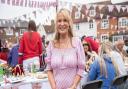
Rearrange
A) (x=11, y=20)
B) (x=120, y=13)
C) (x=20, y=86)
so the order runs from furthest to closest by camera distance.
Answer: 1. (x=120, y=13)
2. (x=11, y=20)
3. (x=20, y=86)

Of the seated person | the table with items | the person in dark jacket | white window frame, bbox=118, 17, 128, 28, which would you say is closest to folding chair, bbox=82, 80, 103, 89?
the table with items

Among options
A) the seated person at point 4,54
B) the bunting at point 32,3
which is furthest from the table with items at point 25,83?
the bunting at point 32,3

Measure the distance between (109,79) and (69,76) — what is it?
126 centimetres

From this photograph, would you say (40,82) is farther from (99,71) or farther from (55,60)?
(55,60)

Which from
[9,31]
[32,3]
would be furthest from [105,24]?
[9,31]

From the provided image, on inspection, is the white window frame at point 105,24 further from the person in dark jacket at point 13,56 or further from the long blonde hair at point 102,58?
the long blonde hair at point 102,58

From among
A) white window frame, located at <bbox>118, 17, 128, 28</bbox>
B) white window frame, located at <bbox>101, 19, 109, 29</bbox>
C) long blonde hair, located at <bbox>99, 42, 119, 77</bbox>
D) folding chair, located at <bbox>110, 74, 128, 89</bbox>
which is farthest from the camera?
white window frame, located at <bbox>118, 17, 128, 28</bbox>

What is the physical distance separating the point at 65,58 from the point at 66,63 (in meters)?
0.04

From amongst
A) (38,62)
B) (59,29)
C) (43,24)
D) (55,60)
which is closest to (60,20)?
(59,29)

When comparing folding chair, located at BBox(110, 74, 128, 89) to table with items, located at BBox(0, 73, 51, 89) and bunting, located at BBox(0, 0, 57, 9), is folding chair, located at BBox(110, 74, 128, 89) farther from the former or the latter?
bunting, located at BBox(0, 0, 57, 9)

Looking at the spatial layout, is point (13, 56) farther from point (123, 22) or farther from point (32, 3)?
point (123, 22)

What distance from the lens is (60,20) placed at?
2344 mm

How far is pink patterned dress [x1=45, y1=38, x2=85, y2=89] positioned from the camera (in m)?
2.37

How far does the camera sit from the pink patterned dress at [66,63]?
2369 millimetres
